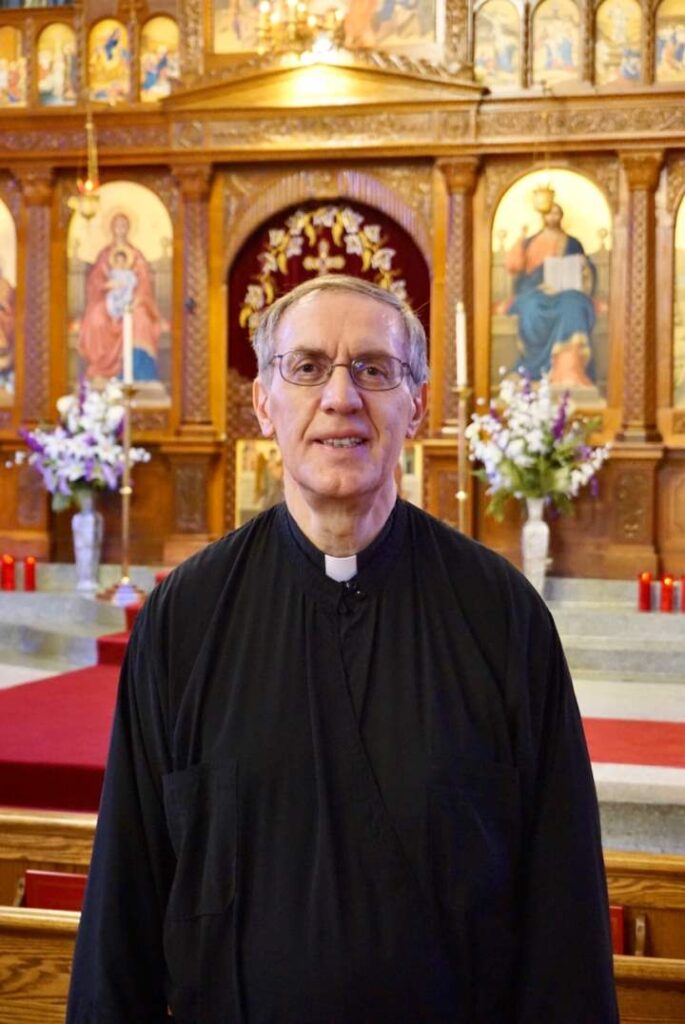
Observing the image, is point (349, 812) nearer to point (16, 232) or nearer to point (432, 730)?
point (432, 730)

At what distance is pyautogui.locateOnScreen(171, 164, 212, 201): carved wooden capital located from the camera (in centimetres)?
1038

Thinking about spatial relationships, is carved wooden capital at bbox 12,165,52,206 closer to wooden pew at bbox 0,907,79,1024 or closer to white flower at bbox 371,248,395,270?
white flower at bbox 371,248,395,270

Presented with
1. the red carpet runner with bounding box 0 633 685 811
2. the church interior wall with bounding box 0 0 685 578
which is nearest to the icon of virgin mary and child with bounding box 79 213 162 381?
the church interior wall with bounding box 0 0 685 578

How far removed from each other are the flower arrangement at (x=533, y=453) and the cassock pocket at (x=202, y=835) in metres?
6.87

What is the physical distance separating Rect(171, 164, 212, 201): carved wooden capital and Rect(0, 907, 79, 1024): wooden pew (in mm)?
8126

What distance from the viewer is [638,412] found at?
9.73 meters

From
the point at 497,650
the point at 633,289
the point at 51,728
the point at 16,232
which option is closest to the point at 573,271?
the point at 633,289

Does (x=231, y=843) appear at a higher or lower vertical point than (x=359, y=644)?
lower

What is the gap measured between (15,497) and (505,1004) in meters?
9.09

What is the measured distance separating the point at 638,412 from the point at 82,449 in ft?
13.0

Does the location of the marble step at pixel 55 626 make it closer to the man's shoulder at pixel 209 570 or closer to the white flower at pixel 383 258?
the white flower at pixel 383 258

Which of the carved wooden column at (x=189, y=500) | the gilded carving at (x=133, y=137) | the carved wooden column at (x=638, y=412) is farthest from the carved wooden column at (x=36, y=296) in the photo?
the carved wooden column at (x=638, y=412)

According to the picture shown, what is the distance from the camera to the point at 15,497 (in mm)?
10664

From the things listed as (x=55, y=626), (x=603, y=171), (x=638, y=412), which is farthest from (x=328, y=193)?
(x=55, y=626)
